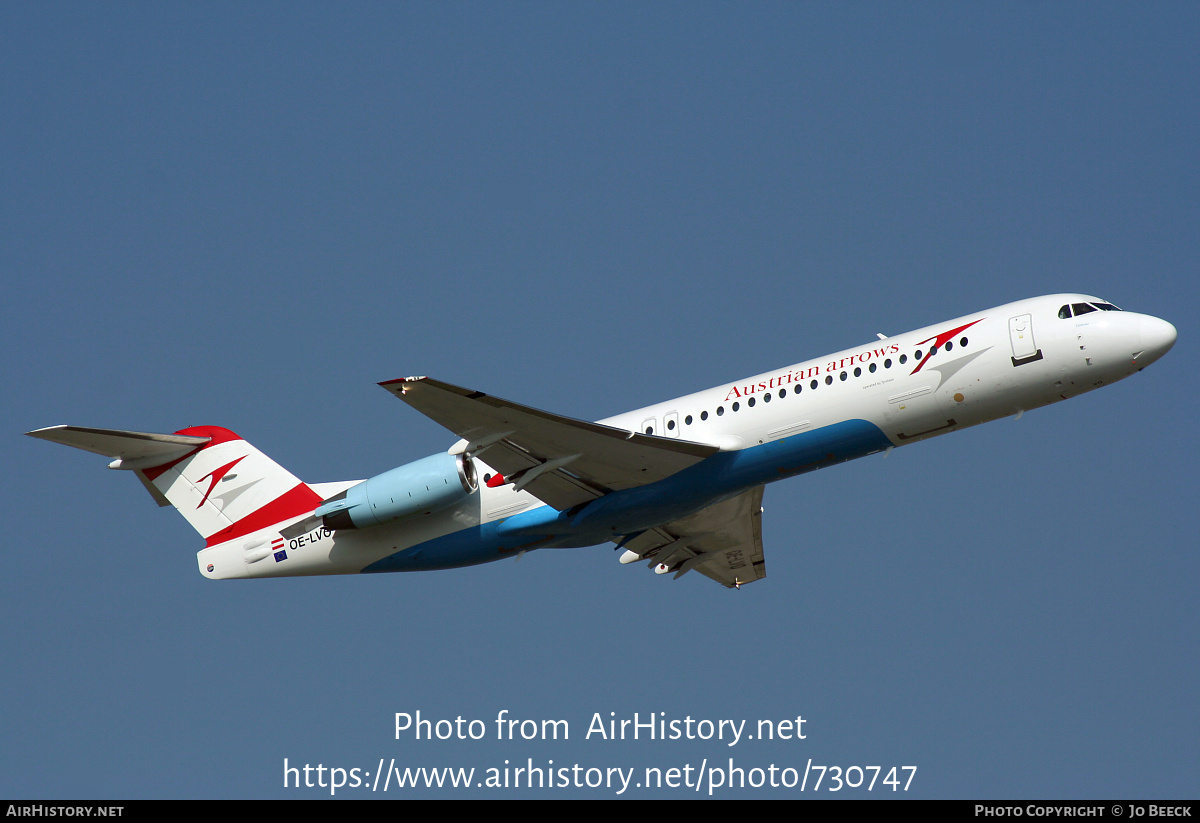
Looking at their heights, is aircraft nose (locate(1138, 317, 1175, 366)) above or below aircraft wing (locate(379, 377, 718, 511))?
above

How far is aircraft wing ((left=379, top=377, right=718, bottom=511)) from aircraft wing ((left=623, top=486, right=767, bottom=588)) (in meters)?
3.64

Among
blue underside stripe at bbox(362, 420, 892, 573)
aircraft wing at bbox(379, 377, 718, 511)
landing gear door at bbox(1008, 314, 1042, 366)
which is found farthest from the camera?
blue underside stripe at bbox(362, 420, 892, 573)

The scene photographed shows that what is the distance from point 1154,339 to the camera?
22.8 m

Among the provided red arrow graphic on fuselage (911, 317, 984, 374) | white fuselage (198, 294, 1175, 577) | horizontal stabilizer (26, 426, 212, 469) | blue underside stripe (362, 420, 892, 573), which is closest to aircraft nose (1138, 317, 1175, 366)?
white fuselage (198, 294, 1175, 577)

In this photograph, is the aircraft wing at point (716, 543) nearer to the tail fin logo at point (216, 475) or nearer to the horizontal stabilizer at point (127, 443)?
the tail fin logo at point (216, 475)

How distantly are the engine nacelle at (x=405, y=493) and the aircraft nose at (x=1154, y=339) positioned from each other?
43.0 feet

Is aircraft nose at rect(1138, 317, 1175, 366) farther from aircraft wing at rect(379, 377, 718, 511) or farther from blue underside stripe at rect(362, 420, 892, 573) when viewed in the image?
aircraft wing at rect(379, 377, 718, 511)

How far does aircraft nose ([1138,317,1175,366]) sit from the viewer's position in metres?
22.8

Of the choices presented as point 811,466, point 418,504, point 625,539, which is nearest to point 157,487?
point 418,504

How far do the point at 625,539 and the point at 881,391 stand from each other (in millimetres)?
6772

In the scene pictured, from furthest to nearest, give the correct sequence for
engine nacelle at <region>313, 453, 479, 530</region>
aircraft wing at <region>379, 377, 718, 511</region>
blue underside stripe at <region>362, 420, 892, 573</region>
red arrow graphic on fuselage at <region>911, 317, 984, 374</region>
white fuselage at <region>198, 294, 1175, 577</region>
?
engine nacelle at <region>313, 453, 479, 530</region> → blue underside stripe at <region>362, 420, 892, 573</region> → red arrow graphic on fuselage at <region>911, 317, 984, 374</region> → white fuselage at <region>198, 294, 1175, 577</region> → aircraft wing at <region>379, 377, 718, 511</region>

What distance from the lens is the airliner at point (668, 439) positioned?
75.9ft

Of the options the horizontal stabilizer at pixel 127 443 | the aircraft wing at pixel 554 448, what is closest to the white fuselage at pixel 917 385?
the aircraft wing at pixel 554 448

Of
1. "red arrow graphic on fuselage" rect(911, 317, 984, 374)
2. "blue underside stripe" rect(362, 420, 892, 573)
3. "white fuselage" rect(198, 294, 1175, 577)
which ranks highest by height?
"red arrow graphic on fuselage" rect(911, 317, 984, 374)
